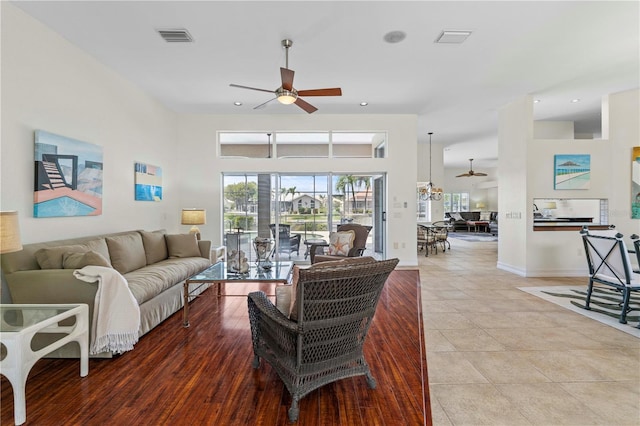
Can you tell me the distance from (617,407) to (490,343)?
97 cm

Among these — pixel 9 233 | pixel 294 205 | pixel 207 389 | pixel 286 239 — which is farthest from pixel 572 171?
pixel 9 233

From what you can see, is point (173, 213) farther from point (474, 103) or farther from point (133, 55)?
point (474, 103)

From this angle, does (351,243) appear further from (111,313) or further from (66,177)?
(66,177)

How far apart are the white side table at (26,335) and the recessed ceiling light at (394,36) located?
3.95m

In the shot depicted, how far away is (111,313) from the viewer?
2525mm

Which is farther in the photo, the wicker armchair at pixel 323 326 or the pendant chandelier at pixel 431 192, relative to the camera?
the pendant chandelier at pixel 431 192

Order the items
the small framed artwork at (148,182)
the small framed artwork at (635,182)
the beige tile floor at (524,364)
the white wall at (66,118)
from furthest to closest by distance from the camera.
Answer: the small framed artwork at (635,182)
the small framed artwork at (148,182)
the white wall at (66,118)
the beige tile floor at (524,364)

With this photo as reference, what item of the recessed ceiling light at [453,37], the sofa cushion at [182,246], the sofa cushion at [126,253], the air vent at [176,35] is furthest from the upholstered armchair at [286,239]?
the recessed ceiling light at [453,37]

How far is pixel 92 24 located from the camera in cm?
324

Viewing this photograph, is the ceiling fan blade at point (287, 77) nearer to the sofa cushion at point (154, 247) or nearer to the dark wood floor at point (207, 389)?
the dark wood floor at point (207, 389)

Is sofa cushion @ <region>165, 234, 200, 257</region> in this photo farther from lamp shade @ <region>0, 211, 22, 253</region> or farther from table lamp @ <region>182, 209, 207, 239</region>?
lamp shade @ <region>0, 211, 22, 253</region>

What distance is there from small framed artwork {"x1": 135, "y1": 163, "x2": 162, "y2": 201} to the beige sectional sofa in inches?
31.0

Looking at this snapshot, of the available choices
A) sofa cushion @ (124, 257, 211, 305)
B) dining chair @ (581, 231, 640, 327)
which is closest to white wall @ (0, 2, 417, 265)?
sofa cushion @ (124, 257, 211, 305)

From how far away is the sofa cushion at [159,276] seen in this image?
3.01 m
